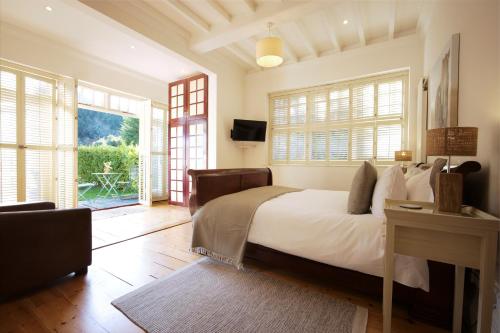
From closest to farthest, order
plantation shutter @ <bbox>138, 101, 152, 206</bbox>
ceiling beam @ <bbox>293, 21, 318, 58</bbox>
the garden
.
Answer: ceiling beam @ <bbox>293, 21, 318, 58</bbox>, plantation shutter @ <bbox>138, 101, 152, 206</bbox>, the garden

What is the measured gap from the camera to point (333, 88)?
4199mm

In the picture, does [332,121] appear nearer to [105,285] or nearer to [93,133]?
[105,285]

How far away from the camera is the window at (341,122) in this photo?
3.73 meters

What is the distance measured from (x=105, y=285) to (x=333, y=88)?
4.44 m

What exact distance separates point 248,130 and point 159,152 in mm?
2314

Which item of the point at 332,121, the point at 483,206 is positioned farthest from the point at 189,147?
the point at 483,206

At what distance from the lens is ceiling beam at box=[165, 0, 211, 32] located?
284 centimetres

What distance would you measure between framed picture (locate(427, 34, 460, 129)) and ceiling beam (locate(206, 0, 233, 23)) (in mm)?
2618

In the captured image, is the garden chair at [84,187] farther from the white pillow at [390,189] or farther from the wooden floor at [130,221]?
the white pillow at [390,189]

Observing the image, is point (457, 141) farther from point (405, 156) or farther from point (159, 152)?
point (159, 152)

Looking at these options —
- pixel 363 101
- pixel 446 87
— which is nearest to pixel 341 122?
pixel 363 101

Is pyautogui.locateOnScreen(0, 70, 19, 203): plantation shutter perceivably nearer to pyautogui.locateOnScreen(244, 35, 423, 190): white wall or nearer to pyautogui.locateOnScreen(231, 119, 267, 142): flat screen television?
pyautogui.locateOnScreen(231, 119, 267, 142): flat screen television

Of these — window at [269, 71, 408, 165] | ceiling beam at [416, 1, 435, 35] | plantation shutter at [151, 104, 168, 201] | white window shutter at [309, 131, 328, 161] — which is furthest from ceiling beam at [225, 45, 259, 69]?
ceiling beam at [416, 1, 435, 35]

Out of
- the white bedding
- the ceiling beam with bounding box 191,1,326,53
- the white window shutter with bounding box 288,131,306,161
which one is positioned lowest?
the white bedding
